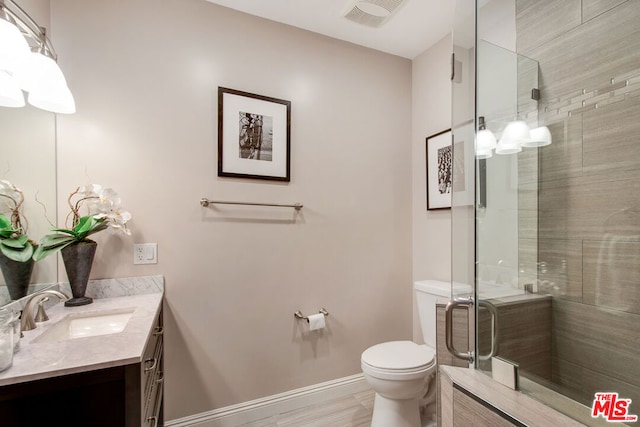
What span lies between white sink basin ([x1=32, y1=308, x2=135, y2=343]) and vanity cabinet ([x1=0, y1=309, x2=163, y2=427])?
449 millimetres

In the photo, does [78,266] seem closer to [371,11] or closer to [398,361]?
[398,361]

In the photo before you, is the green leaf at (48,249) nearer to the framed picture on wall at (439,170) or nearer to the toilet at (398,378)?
the toilet at (398,378)

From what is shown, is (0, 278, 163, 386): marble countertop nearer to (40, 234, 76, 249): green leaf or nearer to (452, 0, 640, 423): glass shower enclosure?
(40, 234, 76, 249): green leaf

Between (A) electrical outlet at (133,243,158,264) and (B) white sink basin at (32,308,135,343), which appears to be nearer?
(B) white sink basin at (32,308,135,343)

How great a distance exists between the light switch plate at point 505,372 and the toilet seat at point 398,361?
0.61 m

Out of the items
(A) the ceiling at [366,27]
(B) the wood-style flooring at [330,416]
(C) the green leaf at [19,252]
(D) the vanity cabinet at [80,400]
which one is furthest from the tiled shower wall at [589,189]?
(C) the green leaf at [19,252]

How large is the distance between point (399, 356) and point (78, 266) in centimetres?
172

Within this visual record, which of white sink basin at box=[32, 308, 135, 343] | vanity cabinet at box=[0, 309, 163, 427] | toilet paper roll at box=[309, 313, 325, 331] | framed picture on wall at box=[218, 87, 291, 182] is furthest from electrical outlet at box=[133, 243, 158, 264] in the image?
toilet paper roll at box=[309, 313, 325, 331]

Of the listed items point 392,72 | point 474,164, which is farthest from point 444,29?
point 474,164

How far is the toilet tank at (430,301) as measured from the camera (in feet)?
6.25

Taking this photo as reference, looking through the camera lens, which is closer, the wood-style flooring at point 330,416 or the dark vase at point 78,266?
the dark vase at point 78,266

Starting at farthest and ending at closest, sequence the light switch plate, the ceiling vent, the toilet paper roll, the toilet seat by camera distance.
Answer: the toilet paper roll → the ceiling vent → the toilet seat → the light switch plate

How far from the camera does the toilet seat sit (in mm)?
1543

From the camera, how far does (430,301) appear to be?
1.97m
